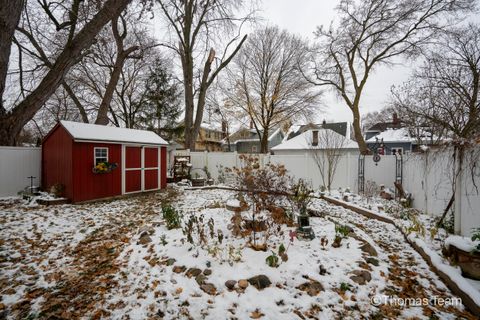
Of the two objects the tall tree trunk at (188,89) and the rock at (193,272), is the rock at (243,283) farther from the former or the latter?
the tall tree trunk at (188,89)

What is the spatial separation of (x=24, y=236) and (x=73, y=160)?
2897mm

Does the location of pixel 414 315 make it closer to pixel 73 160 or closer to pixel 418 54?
pixel 73 160

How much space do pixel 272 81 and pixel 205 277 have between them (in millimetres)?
15975

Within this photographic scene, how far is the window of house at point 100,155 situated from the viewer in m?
6.92

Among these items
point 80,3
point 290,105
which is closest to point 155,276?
point 80,3

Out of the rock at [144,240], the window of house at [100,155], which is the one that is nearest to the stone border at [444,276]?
the rock at [144,240]

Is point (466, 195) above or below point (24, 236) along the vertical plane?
above

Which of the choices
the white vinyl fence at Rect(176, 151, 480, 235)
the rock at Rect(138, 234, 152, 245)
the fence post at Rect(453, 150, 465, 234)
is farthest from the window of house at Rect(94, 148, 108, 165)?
the fence post at Rect(453, 150, 465, 234)

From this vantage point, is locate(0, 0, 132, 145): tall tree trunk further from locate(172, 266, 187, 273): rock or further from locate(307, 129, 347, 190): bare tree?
locate(307, 129, 347, 190): bare tree

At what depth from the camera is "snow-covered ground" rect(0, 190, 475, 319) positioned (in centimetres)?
213

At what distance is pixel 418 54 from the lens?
35.8 ft

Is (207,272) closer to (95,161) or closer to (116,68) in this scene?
(95,161)

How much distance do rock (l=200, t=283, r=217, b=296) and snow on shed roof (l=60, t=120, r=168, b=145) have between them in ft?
20.3

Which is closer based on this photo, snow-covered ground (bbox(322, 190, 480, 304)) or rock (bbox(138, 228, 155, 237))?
snow-covered ground (bbox(322, 190, 480, 304))
